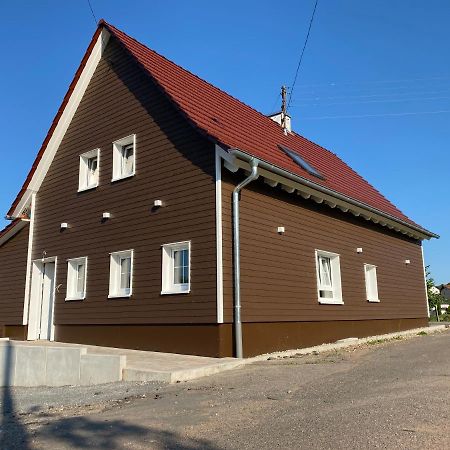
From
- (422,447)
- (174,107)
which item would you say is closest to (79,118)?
(174,107)

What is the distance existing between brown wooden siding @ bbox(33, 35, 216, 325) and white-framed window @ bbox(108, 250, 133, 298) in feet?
0.66

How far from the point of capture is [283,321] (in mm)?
11555

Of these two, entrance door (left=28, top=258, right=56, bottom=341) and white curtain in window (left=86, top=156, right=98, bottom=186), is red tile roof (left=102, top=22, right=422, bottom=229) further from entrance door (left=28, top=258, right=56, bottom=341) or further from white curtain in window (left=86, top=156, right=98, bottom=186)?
entrance door (left=28, top=258, right=56, bottom=341)

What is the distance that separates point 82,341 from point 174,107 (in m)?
6.67

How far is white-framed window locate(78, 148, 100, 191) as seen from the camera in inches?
568

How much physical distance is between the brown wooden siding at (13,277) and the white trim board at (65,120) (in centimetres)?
104

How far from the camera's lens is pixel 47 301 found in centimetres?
1534

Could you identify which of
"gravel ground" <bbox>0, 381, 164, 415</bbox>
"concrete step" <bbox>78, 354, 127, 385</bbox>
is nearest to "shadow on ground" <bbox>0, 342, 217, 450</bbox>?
"gravel ground" <bbox>0, 381, 164, 415</bbox>

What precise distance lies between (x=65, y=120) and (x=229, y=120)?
5491mm

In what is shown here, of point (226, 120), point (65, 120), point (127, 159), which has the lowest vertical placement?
point (127, 159)

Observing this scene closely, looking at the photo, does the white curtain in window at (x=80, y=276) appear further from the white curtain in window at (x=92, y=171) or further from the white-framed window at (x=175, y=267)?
the white-framed window at (x=175, y=267)

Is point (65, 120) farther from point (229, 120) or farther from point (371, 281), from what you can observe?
point (371, 281)

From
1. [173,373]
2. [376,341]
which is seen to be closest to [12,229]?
[173,373]

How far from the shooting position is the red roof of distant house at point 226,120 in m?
11.8
